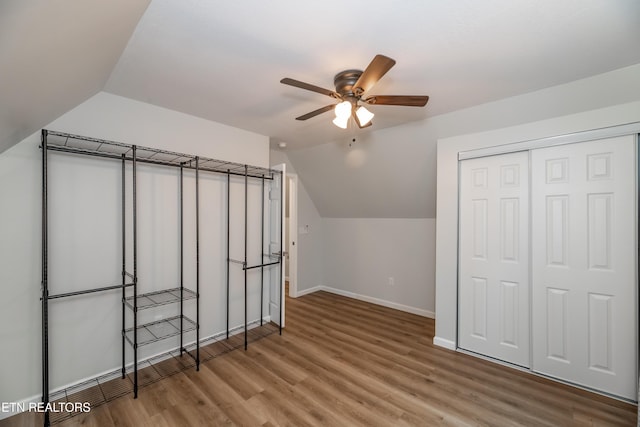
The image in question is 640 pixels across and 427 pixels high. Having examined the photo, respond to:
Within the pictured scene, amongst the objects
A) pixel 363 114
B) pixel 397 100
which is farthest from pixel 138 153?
pixel 397 100

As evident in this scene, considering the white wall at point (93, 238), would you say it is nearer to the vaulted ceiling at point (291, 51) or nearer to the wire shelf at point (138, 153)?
the wire shelf at point (138, 153)

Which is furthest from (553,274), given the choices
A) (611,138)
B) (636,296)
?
(611,138)

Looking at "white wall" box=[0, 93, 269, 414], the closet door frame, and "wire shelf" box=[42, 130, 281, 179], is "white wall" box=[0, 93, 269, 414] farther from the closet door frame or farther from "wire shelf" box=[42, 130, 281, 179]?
the closet door frame

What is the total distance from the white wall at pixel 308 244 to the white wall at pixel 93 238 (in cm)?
186

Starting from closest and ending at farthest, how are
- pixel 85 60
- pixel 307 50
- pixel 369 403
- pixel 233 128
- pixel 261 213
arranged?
pixel 85 60, pixel 307 50, pixel 369 403, pixel 233 128, pixel 261 213

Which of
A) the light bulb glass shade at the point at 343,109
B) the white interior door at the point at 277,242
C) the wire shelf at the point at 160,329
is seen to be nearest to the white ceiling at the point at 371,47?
the light bulb glass shade at the point at 343,109

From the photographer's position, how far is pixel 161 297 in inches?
106

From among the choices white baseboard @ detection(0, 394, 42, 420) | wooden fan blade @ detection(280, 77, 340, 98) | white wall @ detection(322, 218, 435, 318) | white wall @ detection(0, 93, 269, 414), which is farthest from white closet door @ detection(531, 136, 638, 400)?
white baseboard @ detection(0, 394, 42, 420)

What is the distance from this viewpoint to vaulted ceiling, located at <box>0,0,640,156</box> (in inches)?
51.4

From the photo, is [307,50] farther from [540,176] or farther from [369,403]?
[369,403]

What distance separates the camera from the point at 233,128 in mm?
3307

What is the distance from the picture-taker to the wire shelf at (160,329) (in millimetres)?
2545

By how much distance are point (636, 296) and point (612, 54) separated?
176cm

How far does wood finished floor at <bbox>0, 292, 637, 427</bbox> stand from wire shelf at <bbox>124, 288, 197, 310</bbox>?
2.19ft
